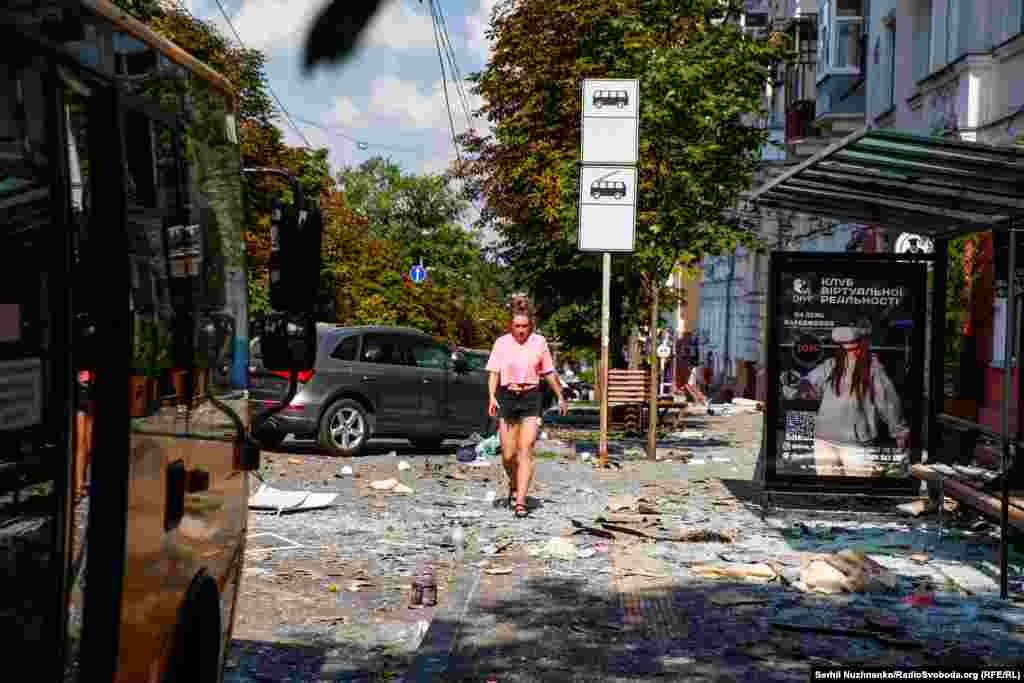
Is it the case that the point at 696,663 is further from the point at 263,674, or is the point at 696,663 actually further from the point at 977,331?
the point at 977,331

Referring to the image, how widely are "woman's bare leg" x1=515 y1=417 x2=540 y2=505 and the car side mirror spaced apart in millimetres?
8235

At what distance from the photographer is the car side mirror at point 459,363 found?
21.5 meters

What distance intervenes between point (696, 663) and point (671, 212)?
12.7 meters

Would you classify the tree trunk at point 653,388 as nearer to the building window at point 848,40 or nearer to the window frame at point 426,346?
the window frame at point 426,346

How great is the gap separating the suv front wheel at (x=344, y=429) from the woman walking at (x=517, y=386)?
21.1ft

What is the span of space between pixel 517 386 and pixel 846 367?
2.75m

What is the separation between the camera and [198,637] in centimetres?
479

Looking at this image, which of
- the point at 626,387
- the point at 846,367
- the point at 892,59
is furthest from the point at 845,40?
the point at 846,367

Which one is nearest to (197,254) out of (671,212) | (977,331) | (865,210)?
(865,210)

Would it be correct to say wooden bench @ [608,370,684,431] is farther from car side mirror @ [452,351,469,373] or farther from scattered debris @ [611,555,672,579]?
scattered debris @ [611,555,672,579]

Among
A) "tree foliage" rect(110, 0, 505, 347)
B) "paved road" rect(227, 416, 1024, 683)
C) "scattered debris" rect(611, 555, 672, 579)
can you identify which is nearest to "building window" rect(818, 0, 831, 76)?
"tree foliage" rect(110, 0, 505, 347)

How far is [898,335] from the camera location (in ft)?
42.5

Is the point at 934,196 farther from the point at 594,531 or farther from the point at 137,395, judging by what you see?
the point at 137,395

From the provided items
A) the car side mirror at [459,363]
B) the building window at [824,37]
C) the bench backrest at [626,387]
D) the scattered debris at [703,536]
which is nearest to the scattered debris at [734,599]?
the scattered debris at [703,536]
